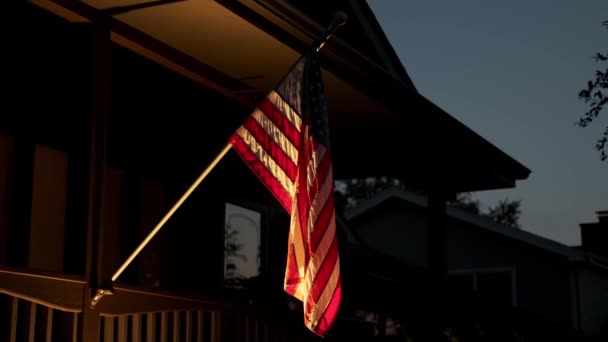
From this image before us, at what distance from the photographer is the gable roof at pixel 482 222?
28.8 m

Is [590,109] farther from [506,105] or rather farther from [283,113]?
[506,105]

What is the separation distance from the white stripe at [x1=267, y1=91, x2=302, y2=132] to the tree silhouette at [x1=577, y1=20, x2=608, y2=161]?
8671mm

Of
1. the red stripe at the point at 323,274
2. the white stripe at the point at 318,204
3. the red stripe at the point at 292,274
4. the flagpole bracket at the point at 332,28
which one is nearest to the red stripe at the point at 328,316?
the red stripe at the point at 323,274

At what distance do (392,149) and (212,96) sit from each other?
2.27m

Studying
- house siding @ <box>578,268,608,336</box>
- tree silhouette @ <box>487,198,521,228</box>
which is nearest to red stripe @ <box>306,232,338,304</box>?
house siding @ <box>578,268,608,336</box>

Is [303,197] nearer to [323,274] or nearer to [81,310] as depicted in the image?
[323,274]

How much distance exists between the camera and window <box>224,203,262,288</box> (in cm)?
1282

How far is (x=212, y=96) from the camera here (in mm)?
11320

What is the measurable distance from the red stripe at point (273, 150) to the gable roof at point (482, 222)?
22356 mm

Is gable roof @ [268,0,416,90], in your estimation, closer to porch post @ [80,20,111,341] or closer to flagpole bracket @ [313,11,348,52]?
flagpole bracket @ [313,11,348,52]

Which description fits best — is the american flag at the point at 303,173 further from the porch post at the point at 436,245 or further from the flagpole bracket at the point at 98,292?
the porch post at the point at 436,245

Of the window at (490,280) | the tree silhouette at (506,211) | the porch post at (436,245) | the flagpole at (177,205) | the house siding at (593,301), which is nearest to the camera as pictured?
the flagpole at (177,205)

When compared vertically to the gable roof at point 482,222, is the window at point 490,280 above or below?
below

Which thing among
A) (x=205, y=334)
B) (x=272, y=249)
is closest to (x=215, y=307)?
(x=205, y=334)
